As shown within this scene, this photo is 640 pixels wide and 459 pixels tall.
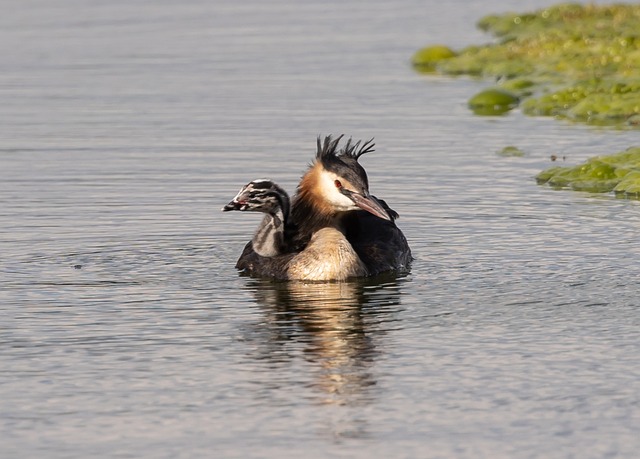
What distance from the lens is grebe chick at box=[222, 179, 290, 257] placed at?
16172 mm

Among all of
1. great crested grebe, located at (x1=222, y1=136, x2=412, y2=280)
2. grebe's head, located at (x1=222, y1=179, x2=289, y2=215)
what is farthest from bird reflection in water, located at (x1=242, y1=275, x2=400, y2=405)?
grebe's head, located at (x1=222, y1=179, x2=289, y2=215)

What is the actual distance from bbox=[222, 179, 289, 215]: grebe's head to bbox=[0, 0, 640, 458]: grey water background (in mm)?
688

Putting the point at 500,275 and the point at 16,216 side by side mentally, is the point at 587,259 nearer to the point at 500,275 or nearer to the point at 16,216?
the point at 500,275

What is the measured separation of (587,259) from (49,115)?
42.5 feet

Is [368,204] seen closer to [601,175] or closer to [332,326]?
[332,326]

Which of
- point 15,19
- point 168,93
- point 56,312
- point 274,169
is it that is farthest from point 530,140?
point 15,19

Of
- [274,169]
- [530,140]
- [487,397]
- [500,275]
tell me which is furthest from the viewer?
[530,140]

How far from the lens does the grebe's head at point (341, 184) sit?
16.2 m

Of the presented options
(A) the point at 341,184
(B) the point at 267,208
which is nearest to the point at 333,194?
(A) the point at 341,184

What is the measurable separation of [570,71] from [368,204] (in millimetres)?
14336

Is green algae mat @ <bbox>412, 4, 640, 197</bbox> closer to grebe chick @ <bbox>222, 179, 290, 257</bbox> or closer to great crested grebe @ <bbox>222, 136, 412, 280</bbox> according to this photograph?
great crested grebe @ <bbox>222, 136, 412, 280</bbox>

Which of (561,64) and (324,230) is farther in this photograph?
(561,64)

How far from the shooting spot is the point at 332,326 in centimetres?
1375

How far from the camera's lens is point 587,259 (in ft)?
52.1
